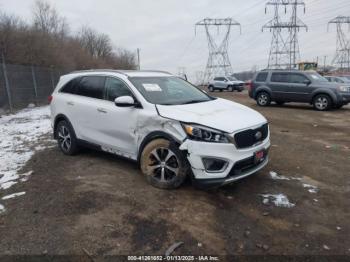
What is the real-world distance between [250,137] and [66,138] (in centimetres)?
388


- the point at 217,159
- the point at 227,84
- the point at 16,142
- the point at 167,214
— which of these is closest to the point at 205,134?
the point at 217,159

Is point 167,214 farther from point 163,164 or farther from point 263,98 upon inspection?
point 263,98

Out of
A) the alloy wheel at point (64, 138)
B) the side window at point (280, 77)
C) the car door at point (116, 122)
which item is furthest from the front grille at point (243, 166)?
the side window at point (280, 77)

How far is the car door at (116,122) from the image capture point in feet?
16.4

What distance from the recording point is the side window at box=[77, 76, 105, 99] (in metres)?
5.77

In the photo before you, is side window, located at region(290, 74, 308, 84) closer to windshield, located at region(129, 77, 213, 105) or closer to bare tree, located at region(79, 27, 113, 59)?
windshield, located at region(129, 77, 213, 105)

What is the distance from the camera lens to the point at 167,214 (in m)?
3.96

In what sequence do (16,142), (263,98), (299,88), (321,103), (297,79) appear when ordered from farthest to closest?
(263,98), (297,79), (299,88), (321,103), (16,142)

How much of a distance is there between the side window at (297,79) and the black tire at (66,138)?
11.7m

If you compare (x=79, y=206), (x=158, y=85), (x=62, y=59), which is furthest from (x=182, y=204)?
(x=62, y=59)

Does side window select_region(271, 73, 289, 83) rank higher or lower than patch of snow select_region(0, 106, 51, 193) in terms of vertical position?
higher

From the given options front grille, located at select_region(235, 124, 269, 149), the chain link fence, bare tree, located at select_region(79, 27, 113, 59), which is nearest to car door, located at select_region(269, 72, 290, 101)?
front grille, located at select_region(235, 124, 269, 149)

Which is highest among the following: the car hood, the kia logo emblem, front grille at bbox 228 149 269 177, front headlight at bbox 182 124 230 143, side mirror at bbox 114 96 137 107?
side mirror at bbox 114 96 137 107

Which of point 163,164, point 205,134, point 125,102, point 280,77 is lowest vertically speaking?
point 163,164
